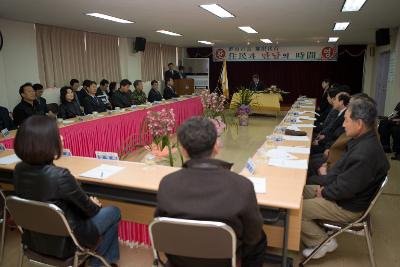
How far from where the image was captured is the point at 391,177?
377 cm

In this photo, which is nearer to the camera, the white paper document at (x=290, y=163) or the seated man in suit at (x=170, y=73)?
the white paper document at (x=290, y=163)

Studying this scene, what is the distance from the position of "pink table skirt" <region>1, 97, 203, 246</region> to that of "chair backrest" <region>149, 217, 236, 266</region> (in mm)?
1125

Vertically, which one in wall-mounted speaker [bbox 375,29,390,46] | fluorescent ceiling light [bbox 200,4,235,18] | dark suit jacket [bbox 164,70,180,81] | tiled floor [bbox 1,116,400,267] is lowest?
tiled floor [bbox 1,116,400,267]

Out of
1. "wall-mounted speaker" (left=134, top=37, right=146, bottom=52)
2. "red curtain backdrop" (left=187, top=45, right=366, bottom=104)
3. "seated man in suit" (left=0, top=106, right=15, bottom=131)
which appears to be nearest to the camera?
"seated man in suit" (left=0, top=106, right=15, bottom=131)

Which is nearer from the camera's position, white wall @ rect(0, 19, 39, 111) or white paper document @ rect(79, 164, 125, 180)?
white paper document @ rect(79, 164, 125, 180)

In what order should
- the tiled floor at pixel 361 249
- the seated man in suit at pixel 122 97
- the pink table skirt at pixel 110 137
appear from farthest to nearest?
the seated man in suit at pixel 122 97
the pink table skirt at pixel 110 137
the tiled floor at pixel 361 249

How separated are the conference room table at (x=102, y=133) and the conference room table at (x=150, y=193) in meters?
1.35

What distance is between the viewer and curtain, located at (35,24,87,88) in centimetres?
582

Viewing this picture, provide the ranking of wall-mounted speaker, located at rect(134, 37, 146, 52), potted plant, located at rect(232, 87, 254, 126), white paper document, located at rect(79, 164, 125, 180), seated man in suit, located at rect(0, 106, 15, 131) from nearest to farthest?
white paper document, located at rect(79, 164, 125, 180) → seated man in suit, located at rect(0, 106, 15, 131) → potted plant, located at rect(232, 87, 254, 126) → wall-mounted speaker, located at rect(134, 37, 146, 52)

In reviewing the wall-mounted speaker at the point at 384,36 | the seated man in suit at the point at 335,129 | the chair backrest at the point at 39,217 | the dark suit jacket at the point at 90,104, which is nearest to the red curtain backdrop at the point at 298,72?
the wall-mounted speaker at the point at 384,36

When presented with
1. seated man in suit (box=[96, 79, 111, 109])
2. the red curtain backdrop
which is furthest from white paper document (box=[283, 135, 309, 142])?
the red curtain backdrop

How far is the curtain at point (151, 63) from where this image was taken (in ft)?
29.6

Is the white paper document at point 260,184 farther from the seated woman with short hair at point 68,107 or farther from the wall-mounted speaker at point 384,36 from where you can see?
the wall-mounted speaker at point 384,36

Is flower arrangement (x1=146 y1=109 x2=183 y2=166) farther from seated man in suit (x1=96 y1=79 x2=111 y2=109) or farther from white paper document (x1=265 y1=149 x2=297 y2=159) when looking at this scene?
seated man in suit (x1=96 y1=79 x2=111 y2=109)
